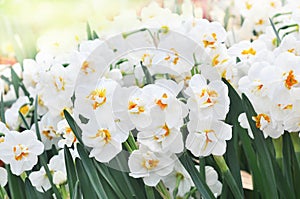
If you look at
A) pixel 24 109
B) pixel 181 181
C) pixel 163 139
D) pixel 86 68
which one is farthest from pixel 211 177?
pixel 24 109

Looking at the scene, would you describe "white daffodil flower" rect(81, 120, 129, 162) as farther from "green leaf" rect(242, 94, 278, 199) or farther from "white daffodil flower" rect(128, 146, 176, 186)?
"green leaf" rect(242, 94, 278, 199)

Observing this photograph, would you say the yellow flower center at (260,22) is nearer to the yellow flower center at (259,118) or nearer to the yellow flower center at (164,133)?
the yellow flower center at (259,118)

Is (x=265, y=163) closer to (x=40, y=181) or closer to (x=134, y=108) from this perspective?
(x=134, y=108)

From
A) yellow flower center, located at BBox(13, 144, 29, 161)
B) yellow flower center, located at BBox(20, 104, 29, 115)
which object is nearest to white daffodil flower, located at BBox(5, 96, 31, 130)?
yellow flower center, located at BBox(20, 104, 29, 115)

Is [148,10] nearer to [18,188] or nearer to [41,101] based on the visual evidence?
[41,101]

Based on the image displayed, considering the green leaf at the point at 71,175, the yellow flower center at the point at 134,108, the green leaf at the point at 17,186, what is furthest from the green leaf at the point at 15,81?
the yellow flower center at the point at 134,108

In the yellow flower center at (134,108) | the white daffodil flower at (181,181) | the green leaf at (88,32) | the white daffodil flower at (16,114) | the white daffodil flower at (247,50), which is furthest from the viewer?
the green leaf at (88,32)

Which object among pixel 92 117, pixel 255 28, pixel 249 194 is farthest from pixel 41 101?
pixel 255 28
